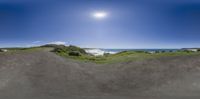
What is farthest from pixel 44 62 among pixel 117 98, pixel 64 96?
pixel 117 98

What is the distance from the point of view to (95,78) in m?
27.8

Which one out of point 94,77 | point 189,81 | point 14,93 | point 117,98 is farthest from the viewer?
point 94,77

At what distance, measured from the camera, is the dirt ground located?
917 inches

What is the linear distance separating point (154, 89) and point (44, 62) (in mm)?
13805

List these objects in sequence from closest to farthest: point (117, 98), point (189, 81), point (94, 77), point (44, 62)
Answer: point (117, 98)
point (189, 81)
point (94, 77)
point (44, 62)

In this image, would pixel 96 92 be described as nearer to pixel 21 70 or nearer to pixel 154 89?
pixel 154 89

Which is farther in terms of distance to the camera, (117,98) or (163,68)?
(163,68)

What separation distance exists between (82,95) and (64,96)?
1.62 meters

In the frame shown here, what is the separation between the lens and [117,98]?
21.7 meters

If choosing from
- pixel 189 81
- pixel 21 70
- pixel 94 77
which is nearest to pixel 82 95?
pixel 94 77

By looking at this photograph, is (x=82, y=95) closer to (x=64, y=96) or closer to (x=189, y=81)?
(x=64, y=96)

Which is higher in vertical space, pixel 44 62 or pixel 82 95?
pixel 44 62

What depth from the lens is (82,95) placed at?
22.8 metres

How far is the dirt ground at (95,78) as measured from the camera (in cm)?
2330
